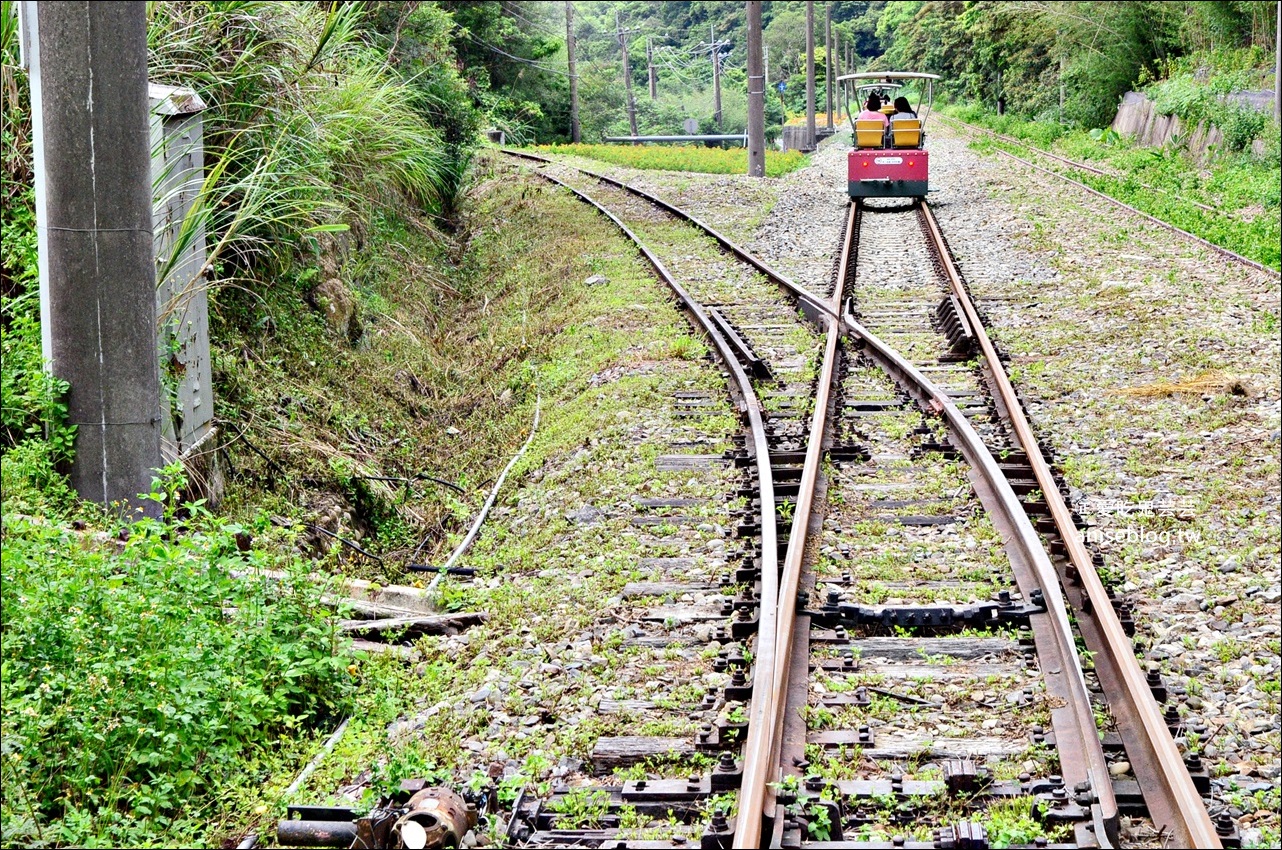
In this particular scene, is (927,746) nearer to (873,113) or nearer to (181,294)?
(181,294)

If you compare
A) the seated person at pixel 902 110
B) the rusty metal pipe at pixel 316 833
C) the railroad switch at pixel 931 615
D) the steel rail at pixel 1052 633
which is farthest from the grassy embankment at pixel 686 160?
the rusty metal pipe at pixel 316 833

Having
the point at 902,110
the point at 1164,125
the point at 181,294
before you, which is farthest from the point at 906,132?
the point at 181,294

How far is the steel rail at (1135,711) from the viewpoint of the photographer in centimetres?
394

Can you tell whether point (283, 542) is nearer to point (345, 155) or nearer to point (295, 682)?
point (295, 682)

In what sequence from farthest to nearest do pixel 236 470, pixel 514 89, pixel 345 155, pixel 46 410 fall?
pixel 514 89
pixel 345 155
pixel 236 470
pixel 46 410

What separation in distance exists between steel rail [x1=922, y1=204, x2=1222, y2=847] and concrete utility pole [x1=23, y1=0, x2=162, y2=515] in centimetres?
429

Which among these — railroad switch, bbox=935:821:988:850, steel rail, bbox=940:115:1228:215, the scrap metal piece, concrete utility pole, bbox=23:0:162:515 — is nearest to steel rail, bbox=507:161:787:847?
railroad switch, bbox=935:821:988:850

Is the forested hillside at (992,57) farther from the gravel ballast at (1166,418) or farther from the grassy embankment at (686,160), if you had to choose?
the gravel ballast at (1166,418)

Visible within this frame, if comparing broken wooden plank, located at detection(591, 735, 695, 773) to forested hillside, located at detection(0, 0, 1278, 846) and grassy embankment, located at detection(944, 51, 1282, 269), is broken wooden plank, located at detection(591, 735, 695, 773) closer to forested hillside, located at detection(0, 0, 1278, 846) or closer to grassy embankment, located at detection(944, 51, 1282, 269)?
forested hillside, located at detection(0, 0, 1278, 846)

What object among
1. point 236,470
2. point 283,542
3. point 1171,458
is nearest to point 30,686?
point 283,542

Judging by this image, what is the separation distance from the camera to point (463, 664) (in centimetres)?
566

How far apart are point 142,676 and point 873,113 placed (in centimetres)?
1894

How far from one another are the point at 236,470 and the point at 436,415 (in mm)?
3312

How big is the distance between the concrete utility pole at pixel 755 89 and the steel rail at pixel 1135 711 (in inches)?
792
